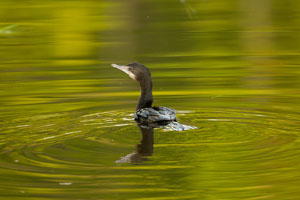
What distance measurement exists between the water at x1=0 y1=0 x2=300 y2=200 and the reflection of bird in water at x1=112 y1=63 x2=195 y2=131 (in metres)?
0.16

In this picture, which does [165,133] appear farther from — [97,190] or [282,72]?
[282,72]

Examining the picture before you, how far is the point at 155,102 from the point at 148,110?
1272 mm

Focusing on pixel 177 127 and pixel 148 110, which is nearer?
pixel 177 127

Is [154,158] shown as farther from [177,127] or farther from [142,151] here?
[177,127]

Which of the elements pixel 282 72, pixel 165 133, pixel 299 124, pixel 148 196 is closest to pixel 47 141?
pixel 165 133

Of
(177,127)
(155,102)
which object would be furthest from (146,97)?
(177,127)

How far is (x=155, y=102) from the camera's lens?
35.2 ft

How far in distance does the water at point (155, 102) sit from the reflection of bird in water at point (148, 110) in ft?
0.52

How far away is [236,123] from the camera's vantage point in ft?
29.3

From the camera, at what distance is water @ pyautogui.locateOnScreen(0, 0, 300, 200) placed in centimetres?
696

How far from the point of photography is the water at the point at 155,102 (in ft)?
22.8

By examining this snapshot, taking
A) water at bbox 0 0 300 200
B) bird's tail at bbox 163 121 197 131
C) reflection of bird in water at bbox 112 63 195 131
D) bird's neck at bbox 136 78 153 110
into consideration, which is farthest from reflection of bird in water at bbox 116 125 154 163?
bird's neck at bbox 136 78 153 110

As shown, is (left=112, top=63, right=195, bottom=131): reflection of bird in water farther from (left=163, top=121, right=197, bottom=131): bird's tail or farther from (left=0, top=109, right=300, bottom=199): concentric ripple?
(left=0, top=109, right=300, bottom=199): concentric ripple

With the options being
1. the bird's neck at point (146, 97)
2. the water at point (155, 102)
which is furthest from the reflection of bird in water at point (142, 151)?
the bird's neck at point (146, 97)
